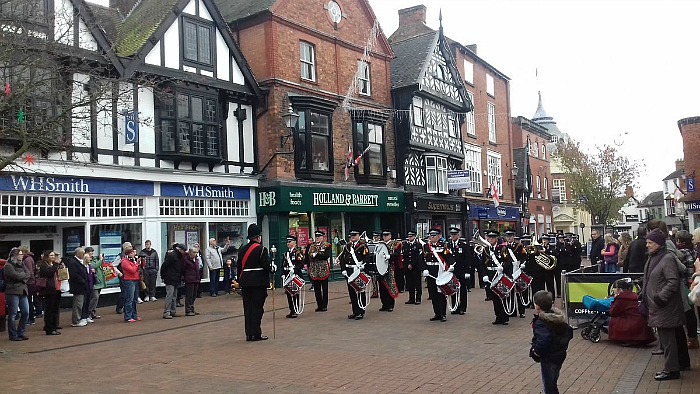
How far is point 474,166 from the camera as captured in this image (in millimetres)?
35281

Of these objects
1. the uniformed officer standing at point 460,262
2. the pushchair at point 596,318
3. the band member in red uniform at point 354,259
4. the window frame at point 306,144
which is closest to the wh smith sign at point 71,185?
the window frame at point 306,144

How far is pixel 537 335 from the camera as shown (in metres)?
6.02

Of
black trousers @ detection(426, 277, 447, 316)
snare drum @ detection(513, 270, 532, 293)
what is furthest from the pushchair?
black trousers @ detection(426, 277, 447, 316)

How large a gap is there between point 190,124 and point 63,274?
7.60 meters

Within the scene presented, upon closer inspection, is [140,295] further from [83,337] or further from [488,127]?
[488,127]

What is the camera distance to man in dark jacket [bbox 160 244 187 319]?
14547mm

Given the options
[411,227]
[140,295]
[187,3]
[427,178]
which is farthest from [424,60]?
[140,295]

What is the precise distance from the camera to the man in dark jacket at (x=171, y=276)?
1455 cm

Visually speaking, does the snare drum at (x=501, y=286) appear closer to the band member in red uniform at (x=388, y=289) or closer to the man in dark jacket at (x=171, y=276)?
the band member in red uniform at (x=388, y=289)

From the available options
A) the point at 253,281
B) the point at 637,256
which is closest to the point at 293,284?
the point at 253,281

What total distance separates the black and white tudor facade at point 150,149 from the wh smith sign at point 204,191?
0.04 metres

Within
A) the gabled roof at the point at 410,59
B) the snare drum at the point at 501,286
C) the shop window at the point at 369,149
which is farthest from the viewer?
the gabled roof at the point at 410,59

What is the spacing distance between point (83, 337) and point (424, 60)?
21.1m

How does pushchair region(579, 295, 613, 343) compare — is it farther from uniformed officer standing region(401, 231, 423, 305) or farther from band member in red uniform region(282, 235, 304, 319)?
band member in red uniform region(282, 235, 304, 319)
